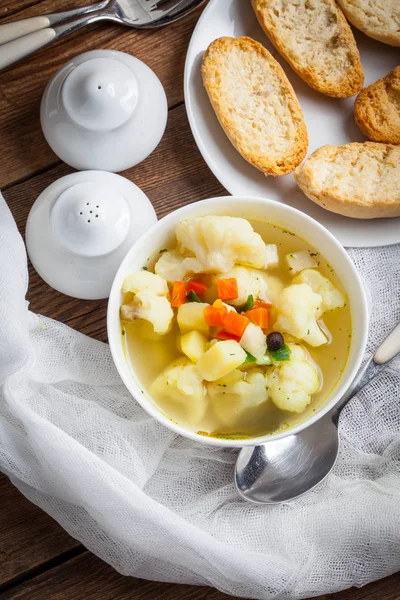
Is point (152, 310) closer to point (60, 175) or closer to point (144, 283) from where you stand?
point (144, 283)

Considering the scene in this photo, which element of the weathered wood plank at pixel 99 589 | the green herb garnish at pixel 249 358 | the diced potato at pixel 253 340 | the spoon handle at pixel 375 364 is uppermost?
the diced potato at pixel 253 340

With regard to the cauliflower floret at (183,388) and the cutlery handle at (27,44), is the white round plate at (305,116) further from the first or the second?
the cauliflower floret at (183,388)

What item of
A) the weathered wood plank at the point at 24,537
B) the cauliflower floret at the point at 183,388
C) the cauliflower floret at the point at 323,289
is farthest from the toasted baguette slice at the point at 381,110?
the weathered wood plank at the point at 24,537

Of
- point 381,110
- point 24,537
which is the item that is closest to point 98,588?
point 24,537

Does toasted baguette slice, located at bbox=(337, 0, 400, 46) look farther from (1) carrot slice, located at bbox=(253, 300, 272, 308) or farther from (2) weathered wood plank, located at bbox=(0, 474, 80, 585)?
(2) weathered wood plank, located at bbox=(0, 474, 80, 585)

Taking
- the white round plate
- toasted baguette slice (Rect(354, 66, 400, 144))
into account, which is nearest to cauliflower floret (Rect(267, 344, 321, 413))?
the white round plate

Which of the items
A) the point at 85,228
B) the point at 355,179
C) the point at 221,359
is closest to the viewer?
the point at 221,359

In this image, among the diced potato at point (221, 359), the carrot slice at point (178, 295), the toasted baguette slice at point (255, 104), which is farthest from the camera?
the toasted baguette slice at point (255, 104)
